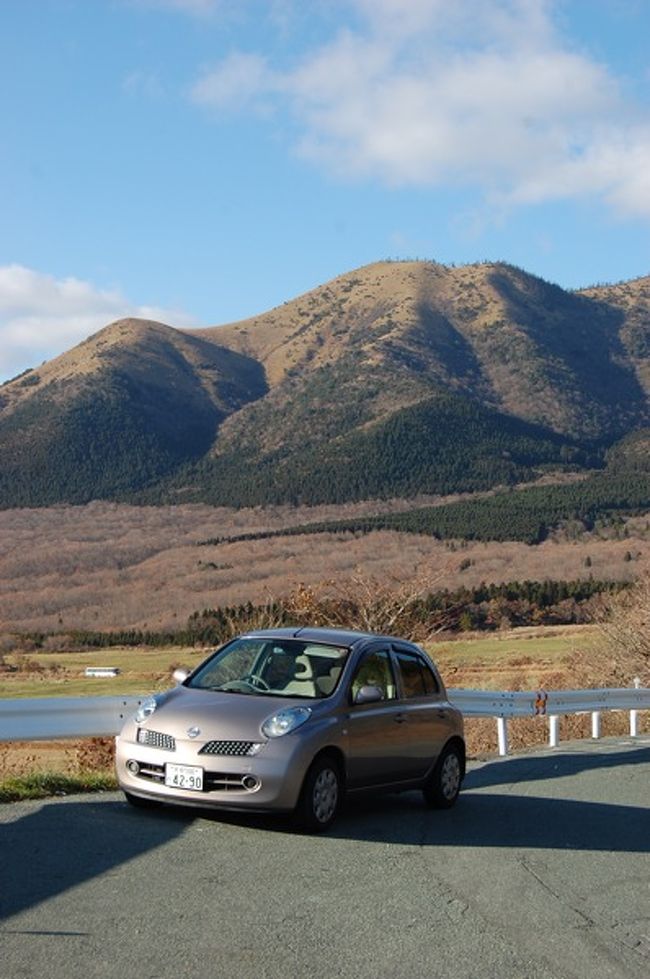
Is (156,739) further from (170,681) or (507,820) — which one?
(170,681)

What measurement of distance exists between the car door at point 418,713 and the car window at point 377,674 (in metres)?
0.11

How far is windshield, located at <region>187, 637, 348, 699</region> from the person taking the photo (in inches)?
398

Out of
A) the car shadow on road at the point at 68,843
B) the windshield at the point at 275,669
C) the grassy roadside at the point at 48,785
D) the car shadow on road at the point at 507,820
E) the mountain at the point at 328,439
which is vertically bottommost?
the car shadow on road at the point at 507,820

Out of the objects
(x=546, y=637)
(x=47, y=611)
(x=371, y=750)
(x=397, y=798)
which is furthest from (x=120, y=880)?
(x=47, y=611)

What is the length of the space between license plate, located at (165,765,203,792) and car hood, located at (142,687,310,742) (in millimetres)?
209

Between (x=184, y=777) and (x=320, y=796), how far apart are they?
1.00 metres

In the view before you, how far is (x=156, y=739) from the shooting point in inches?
372

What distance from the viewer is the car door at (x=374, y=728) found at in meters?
9.96

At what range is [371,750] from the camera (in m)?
10.2

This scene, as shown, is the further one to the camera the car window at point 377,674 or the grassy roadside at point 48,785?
the grassy roadside at point 48,785

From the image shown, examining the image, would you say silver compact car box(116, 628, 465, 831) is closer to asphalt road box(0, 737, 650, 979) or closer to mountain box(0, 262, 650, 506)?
asphalt road box(0, 737, 650, 979)

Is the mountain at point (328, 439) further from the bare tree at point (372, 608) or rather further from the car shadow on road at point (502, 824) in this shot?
the car shadow on road at point (502, 824)

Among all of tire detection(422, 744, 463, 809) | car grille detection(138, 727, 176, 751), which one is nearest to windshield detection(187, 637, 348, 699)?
car grille detection(138, 727, 176, 751)

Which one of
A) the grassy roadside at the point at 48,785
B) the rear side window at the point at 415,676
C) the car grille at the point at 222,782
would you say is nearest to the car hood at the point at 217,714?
the car grille at the point at 222,782
